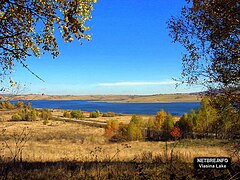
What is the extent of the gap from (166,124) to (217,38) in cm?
6992

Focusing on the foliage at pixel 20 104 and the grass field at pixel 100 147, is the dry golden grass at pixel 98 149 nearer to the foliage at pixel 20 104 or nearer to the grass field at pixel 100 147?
the grass field at pixel 100 147

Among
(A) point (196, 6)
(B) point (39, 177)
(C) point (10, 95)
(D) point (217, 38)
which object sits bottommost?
(B) point (39, 177)

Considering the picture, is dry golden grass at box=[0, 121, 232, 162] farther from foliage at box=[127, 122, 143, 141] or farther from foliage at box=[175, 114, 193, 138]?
foliage at box=[175, 114, 193, 138]

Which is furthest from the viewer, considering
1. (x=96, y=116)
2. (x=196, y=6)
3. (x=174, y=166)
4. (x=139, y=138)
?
(x=96, y=116)

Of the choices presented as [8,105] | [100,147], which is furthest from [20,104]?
[100,147]

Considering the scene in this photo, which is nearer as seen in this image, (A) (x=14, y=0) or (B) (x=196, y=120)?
(A) (x=14, y=0)

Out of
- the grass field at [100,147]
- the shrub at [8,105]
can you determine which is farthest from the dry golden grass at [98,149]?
the shrub at [8,105]

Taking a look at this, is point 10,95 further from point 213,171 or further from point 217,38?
point 217,38

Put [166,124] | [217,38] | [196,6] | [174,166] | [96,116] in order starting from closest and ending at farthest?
[174,166], [217,38], [196,6], [166,124], [96,116]

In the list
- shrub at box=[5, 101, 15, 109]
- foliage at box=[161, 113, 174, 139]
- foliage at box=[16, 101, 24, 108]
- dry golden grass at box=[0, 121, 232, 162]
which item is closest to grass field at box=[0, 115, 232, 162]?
dry golden grass at box=[0, 121, 232, 162]

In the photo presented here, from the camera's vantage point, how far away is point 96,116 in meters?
158

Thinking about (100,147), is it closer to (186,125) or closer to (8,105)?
(8,105)

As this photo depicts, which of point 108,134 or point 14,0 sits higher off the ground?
point 14,0

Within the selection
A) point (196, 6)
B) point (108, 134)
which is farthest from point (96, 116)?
point (196, 6)
